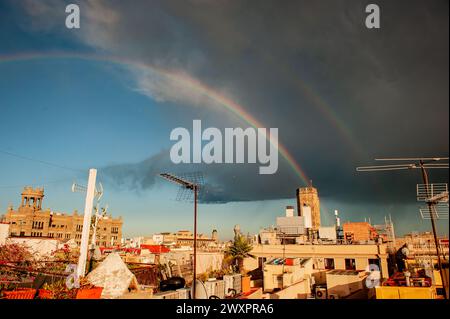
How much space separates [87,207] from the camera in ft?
66.8

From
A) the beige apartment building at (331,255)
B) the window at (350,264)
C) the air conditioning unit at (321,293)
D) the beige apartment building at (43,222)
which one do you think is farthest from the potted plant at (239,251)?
the beige apartment building at (43,222)

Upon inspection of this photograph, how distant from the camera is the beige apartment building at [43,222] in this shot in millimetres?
86062

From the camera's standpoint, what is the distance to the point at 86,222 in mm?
20016

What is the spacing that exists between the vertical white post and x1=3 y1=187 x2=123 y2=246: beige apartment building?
69.6 meters

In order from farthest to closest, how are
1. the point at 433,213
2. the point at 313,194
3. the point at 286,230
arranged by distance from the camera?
the point at 313,194
the point at 286,230
the point at 433,213

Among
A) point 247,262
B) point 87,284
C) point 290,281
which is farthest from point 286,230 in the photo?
point 87,284

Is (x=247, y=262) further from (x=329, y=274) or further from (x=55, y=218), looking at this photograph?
(x=55, y=218)

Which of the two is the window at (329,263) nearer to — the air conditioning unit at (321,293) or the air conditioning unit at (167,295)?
the air conditioning unit at (321,293)

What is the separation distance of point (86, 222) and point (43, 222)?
84479mm

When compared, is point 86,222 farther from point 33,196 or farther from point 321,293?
point 33,196

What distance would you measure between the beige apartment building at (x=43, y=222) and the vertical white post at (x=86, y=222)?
69607 millimetres

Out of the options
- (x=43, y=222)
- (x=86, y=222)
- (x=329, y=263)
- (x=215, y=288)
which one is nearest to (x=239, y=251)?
(x=329, y=263)

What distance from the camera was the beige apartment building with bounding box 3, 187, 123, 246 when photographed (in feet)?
282
